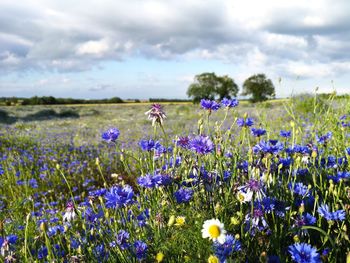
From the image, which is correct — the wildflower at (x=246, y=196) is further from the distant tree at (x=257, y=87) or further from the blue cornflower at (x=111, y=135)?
the distant tree at (x=257, y=87)

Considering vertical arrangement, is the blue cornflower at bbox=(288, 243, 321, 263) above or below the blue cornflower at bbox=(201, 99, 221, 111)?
below

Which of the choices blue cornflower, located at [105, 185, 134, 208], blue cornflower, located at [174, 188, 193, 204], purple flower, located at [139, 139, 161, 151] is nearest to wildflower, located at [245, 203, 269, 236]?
blue cornflower, located at [174, 188, 193, 204]

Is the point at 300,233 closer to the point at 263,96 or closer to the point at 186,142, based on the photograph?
the point at 186,142

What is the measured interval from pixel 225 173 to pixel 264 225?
2.10 feet

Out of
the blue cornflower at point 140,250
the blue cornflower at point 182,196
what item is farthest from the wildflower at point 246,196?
the blue cornflower at point 140,250

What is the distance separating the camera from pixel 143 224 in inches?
97.3

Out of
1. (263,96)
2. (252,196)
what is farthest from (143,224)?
(263,96)

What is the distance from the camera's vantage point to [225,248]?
1879 mm

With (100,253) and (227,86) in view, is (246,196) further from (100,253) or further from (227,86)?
(227,86)

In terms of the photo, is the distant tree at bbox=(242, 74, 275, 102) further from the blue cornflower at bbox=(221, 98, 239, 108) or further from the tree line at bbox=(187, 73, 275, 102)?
the blue cornflower at bbox=(221, 98, 239, 108)

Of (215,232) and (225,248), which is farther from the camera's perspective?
(225,248)

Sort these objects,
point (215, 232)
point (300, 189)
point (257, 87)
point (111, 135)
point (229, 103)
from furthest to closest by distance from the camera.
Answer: point (257, 87), point (229, 103), point (111, 135), point (300, 189), point (215, 232)

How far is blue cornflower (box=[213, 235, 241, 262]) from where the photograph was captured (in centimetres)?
186

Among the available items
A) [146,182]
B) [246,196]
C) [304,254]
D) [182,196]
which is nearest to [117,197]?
[146,182]
